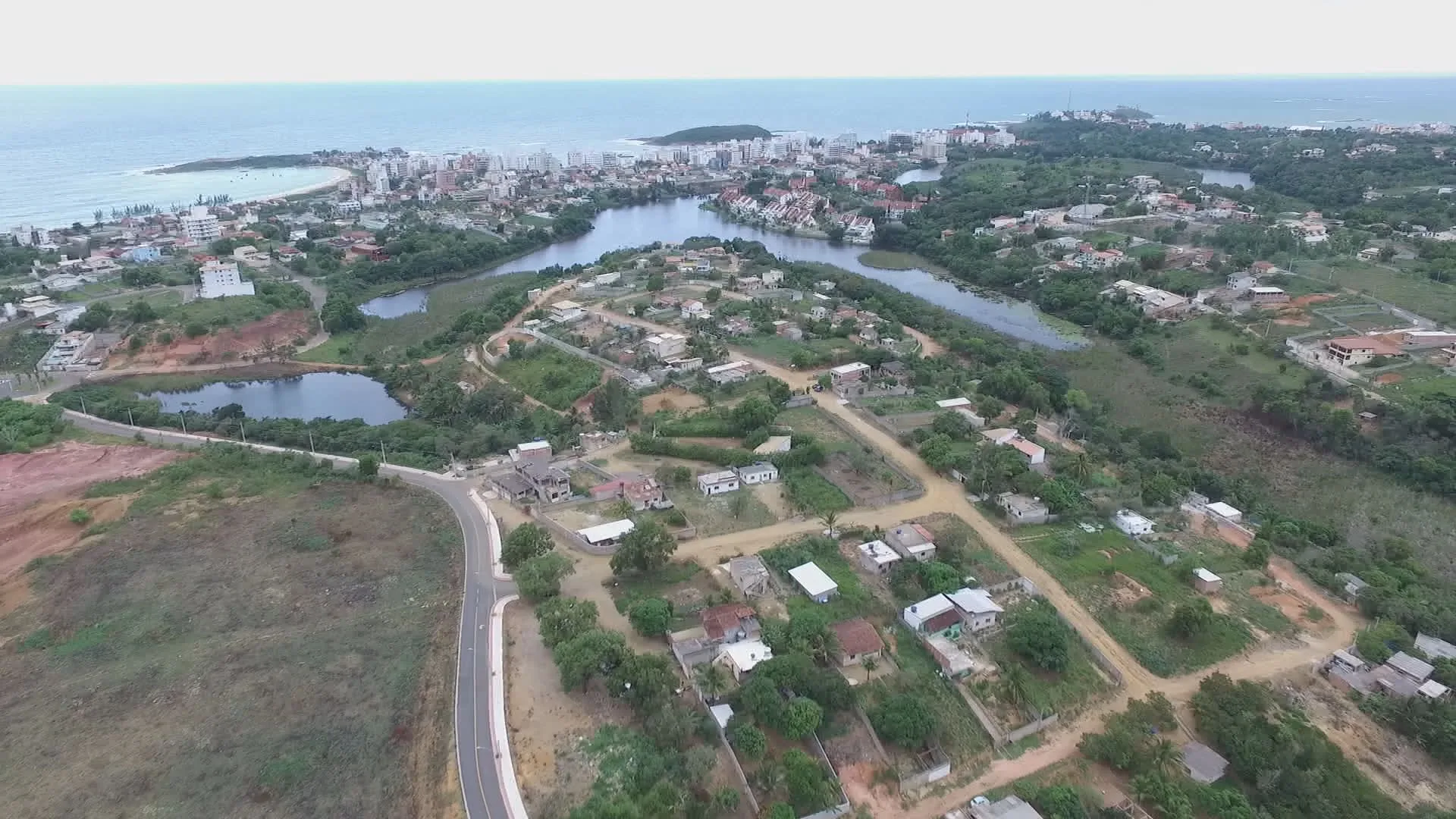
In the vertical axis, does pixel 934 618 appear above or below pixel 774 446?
below

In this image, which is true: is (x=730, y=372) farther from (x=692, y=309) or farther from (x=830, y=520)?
(x=830, y=520)

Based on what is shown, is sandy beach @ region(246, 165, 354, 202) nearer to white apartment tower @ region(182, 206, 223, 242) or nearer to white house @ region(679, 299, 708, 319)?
white apartment tower @ region(182, 206, 223, 242)

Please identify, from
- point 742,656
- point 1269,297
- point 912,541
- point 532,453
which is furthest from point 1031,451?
point 1269,297

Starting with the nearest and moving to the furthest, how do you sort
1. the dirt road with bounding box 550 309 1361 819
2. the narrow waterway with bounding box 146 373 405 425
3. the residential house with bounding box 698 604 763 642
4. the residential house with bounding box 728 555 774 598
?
1. the dirt road with bounding box 550 309 1361 819
2. the residential house with bounding box 698 604 763 642
3. the residential house with bounding box 728 555 774 598
4. the narrow waterway with bounding box 146 373 405 425

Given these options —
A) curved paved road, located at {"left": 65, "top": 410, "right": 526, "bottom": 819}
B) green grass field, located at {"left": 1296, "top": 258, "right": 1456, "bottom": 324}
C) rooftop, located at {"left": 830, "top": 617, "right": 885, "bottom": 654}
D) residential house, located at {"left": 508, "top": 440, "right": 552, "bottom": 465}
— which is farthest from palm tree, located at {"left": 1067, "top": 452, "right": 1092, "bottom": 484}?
green grass field, located at {"left": 1296, "top": 258, "right": 1456, "bottom": 324}

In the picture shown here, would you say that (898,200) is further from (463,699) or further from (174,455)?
(463,699)

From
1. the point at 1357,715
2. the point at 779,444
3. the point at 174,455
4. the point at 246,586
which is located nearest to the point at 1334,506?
the point at 1357,715
